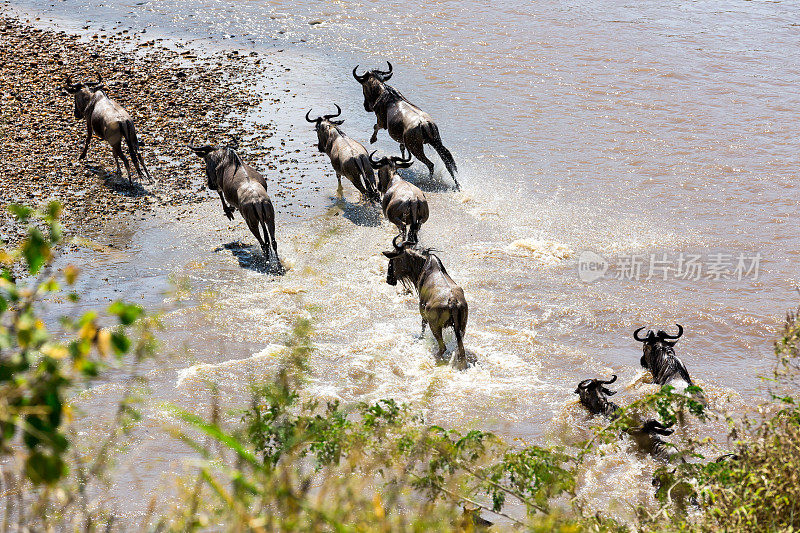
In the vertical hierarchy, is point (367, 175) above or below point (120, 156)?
above

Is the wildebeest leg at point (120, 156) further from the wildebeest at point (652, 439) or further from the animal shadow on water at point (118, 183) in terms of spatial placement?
the wildebeest at point (652, 439)

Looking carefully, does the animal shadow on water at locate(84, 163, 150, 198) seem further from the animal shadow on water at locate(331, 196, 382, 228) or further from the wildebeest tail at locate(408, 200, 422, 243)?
the wildebeest tail at locate(408, 200, 422, 243)

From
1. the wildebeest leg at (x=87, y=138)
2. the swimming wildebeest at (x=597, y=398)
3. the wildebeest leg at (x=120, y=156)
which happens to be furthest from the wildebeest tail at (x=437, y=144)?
the swimming wildebeest at (x=597, y=398)

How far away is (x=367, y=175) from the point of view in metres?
12.0

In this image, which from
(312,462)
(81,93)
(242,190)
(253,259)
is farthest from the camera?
(81,93)

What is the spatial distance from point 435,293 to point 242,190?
3.74m

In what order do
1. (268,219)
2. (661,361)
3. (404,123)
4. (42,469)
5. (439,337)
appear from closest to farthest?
(42,469)
(661,361)
(439,337)
(268,219)
(404,123)

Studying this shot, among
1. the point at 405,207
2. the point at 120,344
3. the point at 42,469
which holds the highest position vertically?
the point at 120,344

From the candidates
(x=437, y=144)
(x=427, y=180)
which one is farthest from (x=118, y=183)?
(x=437, y=144)

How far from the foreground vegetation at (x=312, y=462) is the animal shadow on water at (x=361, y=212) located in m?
3.51

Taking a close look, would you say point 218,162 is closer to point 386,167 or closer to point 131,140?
point 131,140

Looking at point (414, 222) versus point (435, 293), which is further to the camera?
point (414, 222)

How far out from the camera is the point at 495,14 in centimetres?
2062

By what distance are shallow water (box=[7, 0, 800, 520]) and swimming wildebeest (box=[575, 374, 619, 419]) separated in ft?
0.57
